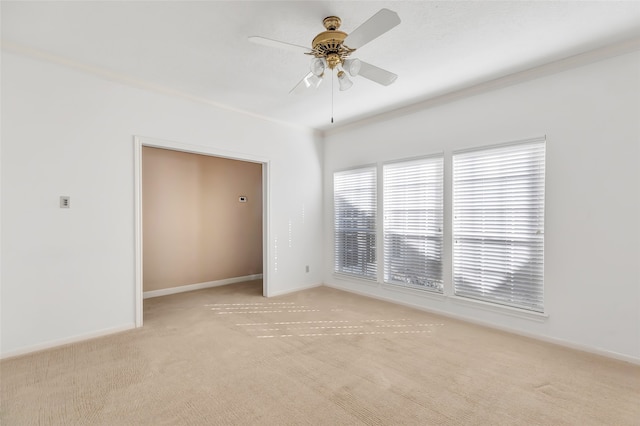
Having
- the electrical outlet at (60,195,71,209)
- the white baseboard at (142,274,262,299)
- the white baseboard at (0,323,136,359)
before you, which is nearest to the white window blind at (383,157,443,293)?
the white baseboard at (142,274,262,299)

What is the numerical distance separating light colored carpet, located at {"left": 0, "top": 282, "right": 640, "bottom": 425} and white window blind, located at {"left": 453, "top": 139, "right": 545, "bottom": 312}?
19.2 inches

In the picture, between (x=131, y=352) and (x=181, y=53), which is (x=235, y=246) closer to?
(x=131, y=352)

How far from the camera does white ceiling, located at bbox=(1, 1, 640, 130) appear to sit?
2264mm

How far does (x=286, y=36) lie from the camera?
2607mm

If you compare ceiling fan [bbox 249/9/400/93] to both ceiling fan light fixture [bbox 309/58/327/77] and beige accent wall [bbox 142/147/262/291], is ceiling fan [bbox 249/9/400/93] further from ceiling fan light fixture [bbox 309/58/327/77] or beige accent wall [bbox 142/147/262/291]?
beige accent wall [bbox 142/147/262/291]

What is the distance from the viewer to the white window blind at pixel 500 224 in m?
3.23

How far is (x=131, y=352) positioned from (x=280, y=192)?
2883mm

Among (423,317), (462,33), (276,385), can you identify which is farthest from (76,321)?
(462,33)

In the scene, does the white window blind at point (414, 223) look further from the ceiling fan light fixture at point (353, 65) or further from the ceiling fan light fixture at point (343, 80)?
the ceiling fan light fixture at point (353, 65)

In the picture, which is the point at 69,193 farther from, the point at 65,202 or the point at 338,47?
the point at 338,47

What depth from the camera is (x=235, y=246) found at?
6.10m

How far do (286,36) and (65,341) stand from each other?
3554mm

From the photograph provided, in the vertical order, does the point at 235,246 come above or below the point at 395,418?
above

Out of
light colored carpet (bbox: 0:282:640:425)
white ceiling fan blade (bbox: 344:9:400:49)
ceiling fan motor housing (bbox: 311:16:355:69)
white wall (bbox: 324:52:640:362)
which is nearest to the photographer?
white ceiling fan blade (bbox: 344:9:400:49)
